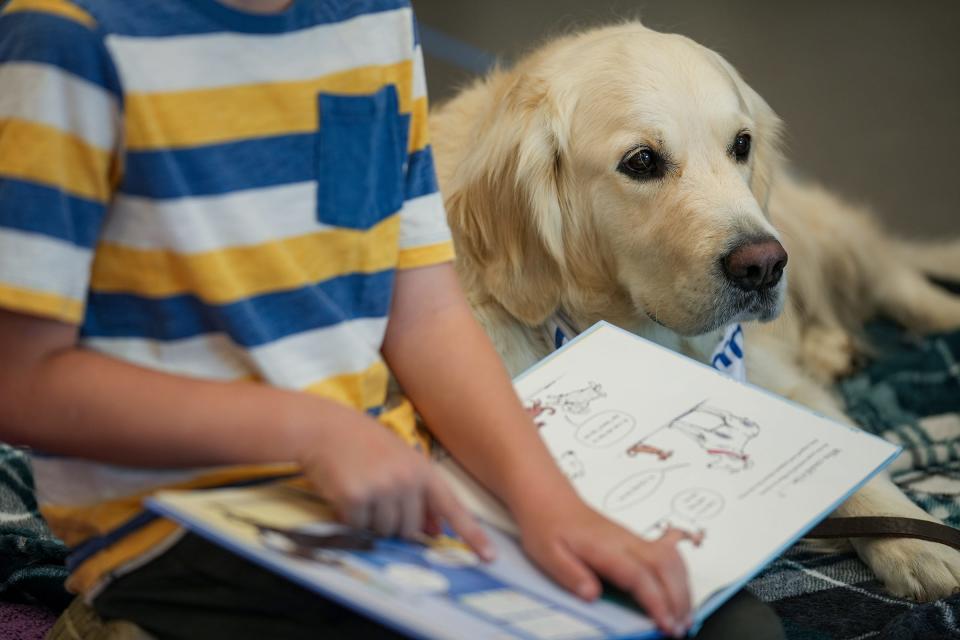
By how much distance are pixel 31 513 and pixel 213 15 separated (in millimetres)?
955

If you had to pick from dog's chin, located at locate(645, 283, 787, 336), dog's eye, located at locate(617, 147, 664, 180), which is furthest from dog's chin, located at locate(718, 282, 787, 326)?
dog's eye, located at locate(617, 147, 664, 180)

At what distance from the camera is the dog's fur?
1.39 meters

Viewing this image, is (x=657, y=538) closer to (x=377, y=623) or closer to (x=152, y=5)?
(x=377, y=623)

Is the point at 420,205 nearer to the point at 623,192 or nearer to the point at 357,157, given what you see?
the point at 357,157

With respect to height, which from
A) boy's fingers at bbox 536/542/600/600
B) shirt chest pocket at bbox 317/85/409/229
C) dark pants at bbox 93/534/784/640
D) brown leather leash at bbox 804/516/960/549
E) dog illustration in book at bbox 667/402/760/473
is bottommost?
brown leather leash at bbox 804/516/960/549

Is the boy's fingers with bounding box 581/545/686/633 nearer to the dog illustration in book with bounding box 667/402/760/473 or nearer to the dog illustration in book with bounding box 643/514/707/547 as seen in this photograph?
the dog illustration in book with bounding box 643/514/707/547

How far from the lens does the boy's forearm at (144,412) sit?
2.56ft

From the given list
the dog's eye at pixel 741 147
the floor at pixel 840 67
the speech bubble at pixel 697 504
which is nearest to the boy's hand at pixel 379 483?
the speech bubble at pixel 697 504

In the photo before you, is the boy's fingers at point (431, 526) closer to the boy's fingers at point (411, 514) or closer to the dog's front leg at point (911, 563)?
the boy's fingers at point (411, 514)

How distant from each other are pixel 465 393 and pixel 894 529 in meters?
0.57

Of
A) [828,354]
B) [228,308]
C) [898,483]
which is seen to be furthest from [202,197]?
[828,354]

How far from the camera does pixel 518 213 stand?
152cm

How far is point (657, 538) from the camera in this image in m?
0.89

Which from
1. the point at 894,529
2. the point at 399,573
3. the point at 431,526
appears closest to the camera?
the point at 399,573
